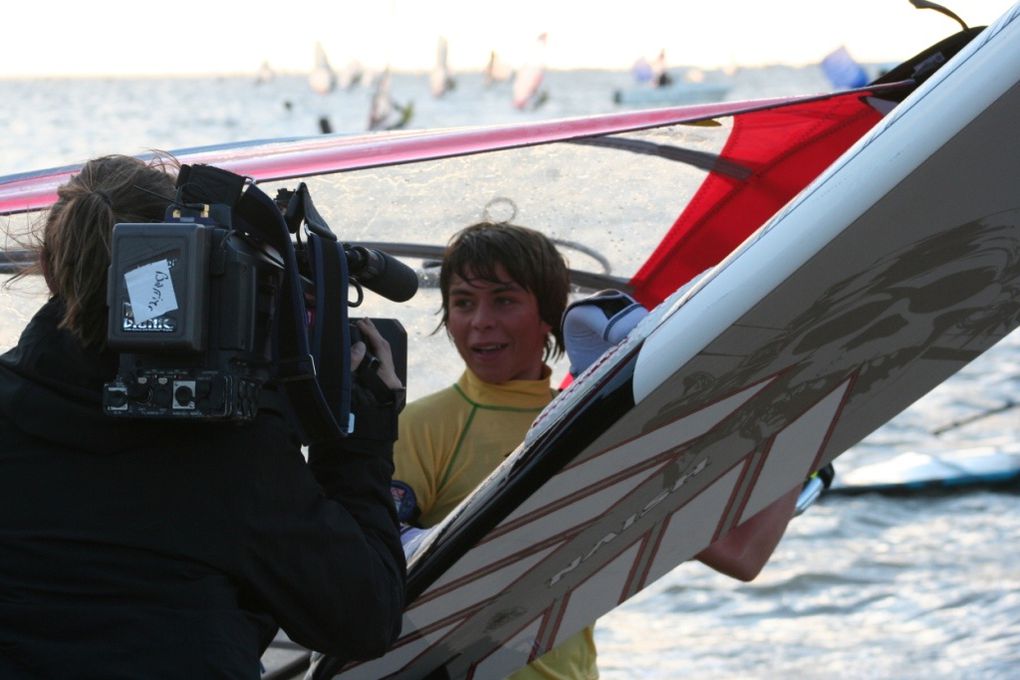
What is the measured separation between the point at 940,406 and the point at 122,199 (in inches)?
351

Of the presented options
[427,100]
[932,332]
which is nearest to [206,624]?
[932,332]

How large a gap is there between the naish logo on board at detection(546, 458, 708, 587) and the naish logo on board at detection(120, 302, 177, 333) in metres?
1.20

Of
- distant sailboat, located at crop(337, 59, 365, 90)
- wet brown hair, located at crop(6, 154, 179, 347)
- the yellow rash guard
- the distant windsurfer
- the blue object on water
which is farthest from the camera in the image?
distant sailboat, located at crop(337, 59, 365, 90)

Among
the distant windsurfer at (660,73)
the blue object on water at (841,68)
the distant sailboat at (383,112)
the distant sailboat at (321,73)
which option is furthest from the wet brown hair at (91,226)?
the distant sailboat at (321,73)

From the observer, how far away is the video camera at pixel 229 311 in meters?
1.59

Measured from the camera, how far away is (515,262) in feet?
9.57

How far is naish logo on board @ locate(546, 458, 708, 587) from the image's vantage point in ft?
8.23

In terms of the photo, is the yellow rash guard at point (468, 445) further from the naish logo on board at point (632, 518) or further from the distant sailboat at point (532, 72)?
the distant sailboat at point (532, 72)

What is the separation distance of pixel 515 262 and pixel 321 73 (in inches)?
1850

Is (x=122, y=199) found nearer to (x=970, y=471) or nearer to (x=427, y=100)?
(x=970, y=471)

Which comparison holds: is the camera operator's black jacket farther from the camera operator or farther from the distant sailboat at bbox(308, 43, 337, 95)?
the distant sailboat at bbox(308, 43, 337, 95)

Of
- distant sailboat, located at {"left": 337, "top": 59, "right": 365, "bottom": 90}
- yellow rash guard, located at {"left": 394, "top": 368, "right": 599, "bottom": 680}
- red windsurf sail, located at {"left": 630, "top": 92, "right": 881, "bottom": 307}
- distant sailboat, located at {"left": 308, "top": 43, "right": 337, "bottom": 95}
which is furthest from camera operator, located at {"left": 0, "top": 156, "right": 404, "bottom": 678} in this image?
distant sailboat, located at {"left": 337, "top": 59, "right": 365, "bottom": 90}

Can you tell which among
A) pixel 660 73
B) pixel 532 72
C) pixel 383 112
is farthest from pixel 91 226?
pixel 660 73

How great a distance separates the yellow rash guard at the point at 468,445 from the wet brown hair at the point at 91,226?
3.69 feet
